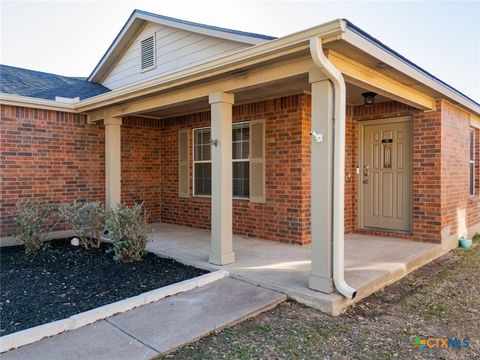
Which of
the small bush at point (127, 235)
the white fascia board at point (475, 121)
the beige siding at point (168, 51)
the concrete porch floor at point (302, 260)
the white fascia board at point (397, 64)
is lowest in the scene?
the concrete porch floor at point (302, 260)

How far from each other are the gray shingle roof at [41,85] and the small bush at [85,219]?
2449 millimetres

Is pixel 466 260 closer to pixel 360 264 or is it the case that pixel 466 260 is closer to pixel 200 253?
pixel 360 264

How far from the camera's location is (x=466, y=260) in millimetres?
5711

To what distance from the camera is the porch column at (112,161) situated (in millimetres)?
6934

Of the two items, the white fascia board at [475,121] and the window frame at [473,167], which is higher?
the white fascia board at [475,121]

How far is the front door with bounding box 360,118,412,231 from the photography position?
646 centimetres

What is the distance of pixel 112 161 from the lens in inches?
276

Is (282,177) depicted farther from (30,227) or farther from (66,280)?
(30,227)

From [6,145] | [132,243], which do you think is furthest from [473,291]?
[6,145]

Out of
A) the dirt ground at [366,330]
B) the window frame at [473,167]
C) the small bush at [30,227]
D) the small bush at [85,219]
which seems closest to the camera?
the dirt ground at [366,330]

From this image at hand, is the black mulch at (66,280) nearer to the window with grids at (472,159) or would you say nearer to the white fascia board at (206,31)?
the white fascia board at (206,31)

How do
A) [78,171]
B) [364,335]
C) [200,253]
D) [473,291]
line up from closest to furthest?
[364,335]
[473,291]
[200,253]
[78,171]

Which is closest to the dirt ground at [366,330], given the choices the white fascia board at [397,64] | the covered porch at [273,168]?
the covered porch at [273,168]

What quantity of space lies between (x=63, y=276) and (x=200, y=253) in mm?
1875
